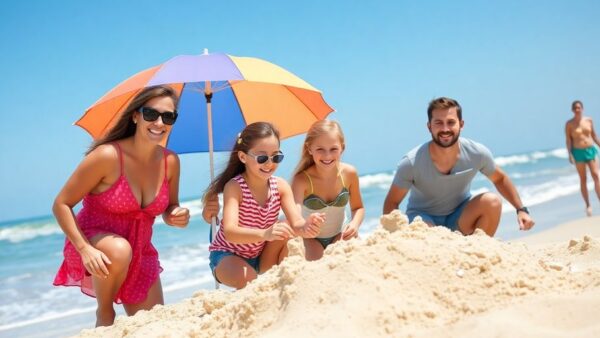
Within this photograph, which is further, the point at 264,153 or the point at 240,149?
the point at 240,149

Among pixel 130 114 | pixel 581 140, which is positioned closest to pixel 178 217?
pixel 130 114

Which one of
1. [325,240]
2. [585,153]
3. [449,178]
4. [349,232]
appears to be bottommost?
[585,153]

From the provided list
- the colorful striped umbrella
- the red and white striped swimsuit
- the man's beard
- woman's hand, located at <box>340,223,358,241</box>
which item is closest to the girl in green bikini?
woman's hand, located at <box>340,223,358,241</box>

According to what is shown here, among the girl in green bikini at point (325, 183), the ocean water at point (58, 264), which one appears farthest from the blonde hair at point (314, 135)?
the ocean water at point (58, 264)

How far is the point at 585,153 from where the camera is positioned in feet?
31.0

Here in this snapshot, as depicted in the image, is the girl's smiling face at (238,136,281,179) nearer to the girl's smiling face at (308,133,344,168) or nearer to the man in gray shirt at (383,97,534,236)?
the girl's smiling face at (308,133,344,168)

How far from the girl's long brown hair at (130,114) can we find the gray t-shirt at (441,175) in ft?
6.44

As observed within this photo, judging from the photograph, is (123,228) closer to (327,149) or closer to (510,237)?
(327,149)

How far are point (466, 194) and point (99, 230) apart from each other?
9.62 ft

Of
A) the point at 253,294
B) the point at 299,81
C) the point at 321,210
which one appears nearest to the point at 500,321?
the point at 253,294

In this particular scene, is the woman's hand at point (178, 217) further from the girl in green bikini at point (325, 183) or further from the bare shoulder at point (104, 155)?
the girl in green bikini at point (325, 183)

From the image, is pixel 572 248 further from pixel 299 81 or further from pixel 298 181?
pixel 299 81

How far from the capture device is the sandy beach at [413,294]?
1.96m

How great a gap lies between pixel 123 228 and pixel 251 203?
2.83 feet
